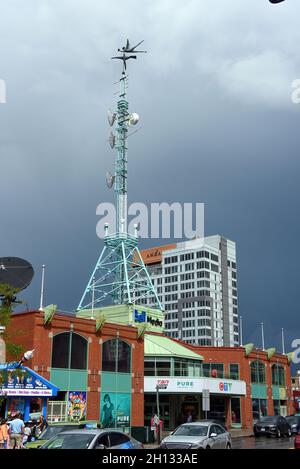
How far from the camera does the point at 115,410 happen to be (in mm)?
40562

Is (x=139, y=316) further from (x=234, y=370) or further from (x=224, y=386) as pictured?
(x=234, y=370)

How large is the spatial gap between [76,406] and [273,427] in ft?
46.5

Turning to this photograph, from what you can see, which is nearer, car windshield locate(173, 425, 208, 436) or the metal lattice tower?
car windshield locate(173, 425, 208, 436)

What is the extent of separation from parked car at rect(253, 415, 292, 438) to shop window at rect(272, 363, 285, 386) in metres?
22.6

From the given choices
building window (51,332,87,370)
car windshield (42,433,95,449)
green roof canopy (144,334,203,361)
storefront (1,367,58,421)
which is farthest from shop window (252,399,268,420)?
car windshield (42,433,95,449)

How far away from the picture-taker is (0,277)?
4009cm

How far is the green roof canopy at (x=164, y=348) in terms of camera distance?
48.4m

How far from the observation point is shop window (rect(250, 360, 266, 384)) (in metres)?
59.2

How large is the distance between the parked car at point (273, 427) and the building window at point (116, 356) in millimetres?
10463

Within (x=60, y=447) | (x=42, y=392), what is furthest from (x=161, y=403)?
(x=60, y=447)

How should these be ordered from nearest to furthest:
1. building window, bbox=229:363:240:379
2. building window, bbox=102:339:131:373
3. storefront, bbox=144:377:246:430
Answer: building window, bbox=102:339:131:373 → storefront, bbox=144:377:246:430 → building window, bbox=229:363:240:379

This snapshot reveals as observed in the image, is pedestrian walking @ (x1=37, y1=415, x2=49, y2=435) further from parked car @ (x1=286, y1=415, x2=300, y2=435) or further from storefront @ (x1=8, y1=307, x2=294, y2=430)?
parked car @ (x1=286, y1=415, x2=300, y2=435)
